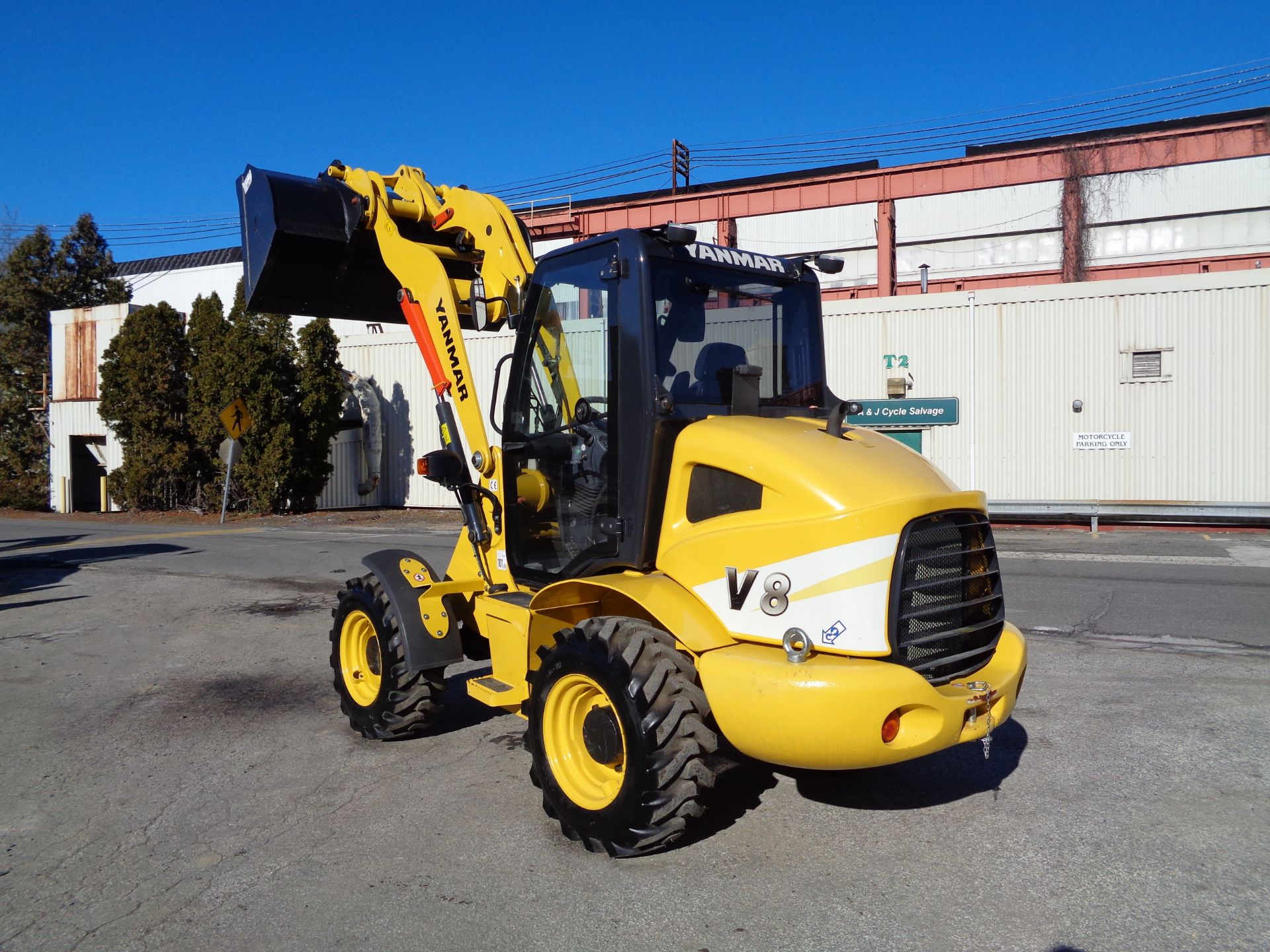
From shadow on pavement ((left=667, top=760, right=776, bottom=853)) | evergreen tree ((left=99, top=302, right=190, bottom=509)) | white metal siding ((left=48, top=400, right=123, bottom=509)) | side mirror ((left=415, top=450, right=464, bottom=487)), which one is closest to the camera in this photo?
shadow on pavement ((left=667, top=760, right=776, bottom=853))

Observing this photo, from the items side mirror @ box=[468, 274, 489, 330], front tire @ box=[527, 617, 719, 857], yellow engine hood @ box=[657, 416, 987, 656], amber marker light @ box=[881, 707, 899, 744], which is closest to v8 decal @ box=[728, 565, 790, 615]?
yellow engine hood @ box=[657, 416, 987, 656]

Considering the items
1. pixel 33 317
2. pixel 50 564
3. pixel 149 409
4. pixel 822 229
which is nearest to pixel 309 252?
pixel 50 564

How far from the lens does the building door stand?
31.0 meters

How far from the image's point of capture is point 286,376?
25.5 m

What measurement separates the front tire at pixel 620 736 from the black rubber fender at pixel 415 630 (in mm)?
1188

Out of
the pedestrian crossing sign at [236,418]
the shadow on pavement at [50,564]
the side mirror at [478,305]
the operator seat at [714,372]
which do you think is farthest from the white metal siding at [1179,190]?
the operator seat at [714,372]

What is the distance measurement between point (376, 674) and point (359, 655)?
224 mm

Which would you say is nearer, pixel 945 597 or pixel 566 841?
pixel 945 597

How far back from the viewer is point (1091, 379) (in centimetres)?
1891

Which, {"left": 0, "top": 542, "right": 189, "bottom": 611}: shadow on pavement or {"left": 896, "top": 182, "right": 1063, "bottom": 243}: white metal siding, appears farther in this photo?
{"left": 896, "top": 182, "right": 1063, "bottom": 243}: white metal siding

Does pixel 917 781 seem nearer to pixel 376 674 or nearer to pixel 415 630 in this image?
pixel 415 630

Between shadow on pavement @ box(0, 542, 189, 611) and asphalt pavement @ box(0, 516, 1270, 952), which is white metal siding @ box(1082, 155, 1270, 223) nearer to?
asphalt pavement @ box(0, 516, 1270, 952)

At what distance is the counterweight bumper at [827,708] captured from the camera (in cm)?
354

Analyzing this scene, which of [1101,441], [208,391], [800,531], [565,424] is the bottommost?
[800,531]
